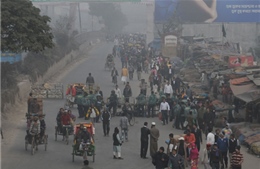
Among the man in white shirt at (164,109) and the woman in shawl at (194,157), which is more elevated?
the man in white shirt at (164,109)

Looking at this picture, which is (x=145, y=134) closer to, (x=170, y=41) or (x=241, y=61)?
(x=241, y=61)

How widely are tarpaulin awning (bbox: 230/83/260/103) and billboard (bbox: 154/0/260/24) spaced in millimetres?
35643

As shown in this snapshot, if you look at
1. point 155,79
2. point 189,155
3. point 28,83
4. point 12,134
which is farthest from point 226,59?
point 189,155

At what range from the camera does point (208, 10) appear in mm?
63781

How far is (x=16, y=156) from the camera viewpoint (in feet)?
68.5

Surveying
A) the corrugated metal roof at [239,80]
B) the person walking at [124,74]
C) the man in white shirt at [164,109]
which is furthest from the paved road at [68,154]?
the person walking at [124,74]

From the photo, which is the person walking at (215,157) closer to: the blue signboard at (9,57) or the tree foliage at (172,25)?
the blue signboard at (9,57)

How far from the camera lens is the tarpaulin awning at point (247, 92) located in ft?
80.9

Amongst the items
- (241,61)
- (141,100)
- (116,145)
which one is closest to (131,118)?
(141,100)

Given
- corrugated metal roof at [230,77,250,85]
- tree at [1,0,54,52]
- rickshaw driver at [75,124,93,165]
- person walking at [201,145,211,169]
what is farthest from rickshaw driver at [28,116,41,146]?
corrugated metal roof at [230,77,250,85]

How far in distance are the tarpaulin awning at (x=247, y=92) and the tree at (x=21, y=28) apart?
783cm

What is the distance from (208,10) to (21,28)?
146ft

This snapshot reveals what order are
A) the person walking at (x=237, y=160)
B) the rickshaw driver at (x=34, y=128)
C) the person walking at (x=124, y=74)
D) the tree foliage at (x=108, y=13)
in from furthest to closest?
the tree foliage at (x=108, y=13) → the person walking at (x=124, y=74) → the rickshaw driver at (x=34, y=128) → the person walking at (x=237, y=160)

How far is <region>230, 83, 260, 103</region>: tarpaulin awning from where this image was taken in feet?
80.9
